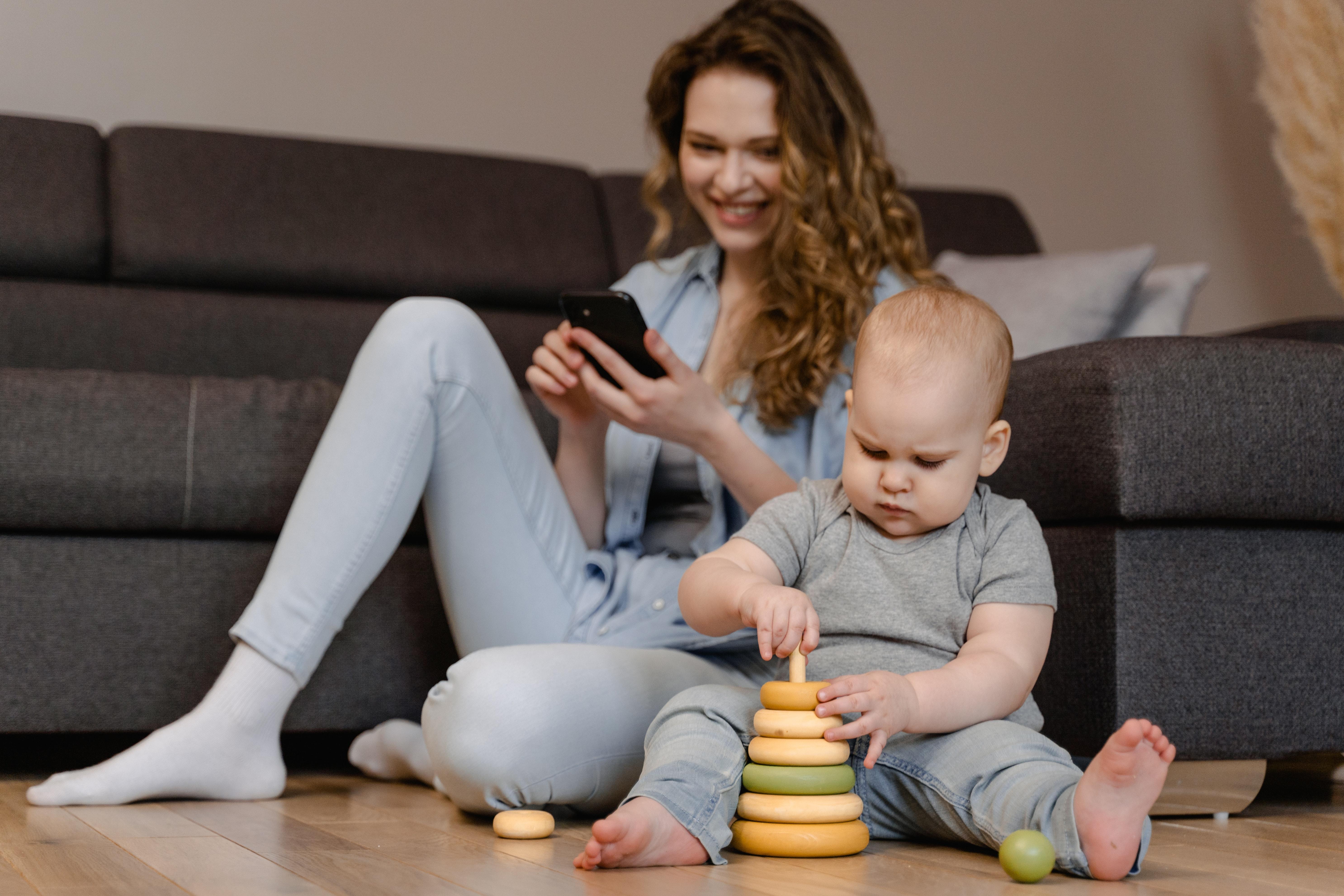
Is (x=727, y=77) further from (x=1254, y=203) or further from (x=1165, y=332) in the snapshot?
(x=1254, y=203)

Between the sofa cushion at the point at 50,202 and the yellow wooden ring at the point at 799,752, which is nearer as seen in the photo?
the yellow wooden ring at the point at 799,752

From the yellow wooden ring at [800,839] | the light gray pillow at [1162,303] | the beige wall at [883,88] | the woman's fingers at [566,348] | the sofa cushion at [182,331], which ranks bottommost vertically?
the yellow wooden ring at [800,839]

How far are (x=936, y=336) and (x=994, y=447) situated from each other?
126 mm

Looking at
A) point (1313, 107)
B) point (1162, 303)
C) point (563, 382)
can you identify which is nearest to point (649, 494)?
point (563, 382)

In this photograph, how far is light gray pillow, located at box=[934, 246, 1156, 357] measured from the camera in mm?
1988

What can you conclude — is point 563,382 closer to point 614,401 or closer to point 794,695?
point 614,401

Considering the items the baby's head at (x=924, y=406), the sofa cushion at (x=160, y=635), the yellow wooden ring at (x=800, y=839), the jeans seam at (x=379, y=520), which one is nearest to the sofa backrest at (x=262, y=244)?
the sofa cushion at (x=160, y=635)

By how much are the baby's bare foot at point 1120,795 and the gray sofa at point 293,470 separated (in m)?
0.28

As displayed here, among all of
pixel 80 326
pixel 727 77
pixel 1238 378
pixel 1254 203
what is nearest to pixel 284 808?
pixel 727 77

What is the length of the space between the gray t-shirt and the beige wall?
5.61 ft

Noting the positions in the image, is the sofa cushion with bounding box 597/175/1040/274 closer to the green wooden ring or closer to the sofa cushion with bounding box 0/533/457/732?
the sofa cushion with bounding box 0/533/457/732

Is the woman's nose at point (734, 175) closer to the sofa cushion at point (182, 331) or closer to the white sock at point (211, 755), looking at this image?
the white sock at point (211, 755)

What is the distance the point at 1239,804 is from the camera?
1.30 m

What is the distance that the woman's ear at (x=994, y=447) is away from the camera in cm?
113
